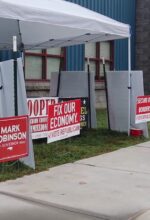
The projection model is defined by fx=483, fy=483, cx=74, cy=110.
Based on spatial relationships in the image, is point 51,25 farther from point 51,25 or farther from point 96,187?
point 96,187

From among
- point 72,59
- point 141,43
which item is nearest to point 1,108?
point 72,59

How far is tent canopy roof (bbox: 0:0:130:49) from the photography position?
927cm

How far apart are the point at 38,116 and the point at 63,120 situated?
2.84 feet

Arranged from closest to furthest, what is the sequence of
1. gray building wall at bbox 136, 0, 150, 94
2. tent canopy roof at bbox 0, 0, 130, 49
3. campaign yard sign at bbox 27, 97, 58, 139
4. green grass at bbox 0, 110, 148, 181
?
green grass at bbox 0, 110, 148, 181, tent canopy roof at bbox 0, 0, 130, 49, campaign yard sign at bbox 27, 97, 58, 139, gray building wall at bbox 136, 0, 150, 94

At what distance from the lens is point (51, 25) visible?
11508mm

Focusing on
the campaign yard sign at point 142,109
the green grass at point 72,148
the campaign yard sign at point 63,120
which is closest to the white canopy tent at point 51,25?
the campaign yard sign at point 142,109

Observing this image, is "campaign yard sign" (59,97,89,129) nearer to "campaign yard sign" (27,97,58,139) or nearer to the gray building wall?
"campaign yard sign" (27,97,58,139)

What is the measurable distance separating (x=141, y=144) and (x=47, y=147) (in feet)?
7.92

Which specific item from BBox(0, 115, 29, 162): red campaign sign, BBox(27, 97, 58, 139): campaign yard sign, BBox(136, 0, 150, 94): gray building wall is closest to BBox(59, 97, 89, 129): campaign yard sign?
BBox(27, 97, 58, 139): campaign yard sign

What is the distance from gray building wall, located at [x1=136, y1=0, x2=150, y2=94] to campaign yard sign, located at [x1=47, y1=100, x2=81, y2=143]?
13.3 m

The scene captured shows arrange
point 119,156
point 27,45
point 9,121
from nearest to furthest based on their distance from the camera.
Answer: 1. point 9,121
2. point 119,156
3. point 27,45

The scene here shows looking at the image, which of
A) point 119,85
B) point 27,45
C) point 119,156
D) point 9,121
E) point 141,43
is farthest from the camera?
point 141,43

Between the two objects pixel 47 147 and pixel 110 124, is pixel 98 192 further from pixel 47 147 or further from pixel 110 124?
pixel 110 124

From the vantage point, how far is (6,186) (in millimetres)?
6996
